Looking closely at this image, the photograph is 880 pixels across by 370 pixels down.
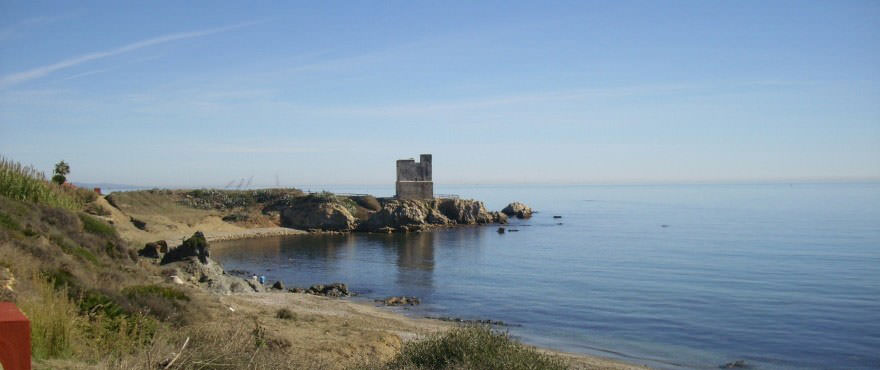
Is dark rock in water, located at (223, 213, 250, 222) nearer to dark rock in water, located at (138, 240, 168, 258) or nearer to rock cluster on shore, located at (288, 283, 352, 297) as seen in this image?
dark rock in water, located at (138, 240, 168, 258)

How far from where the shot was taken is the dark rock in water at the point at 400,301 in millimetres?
29625

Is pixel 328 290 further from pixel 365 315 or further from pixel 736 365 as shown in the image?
pixel 736 365

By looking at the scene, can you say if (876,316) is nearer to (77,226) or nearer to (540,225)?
(77,226)

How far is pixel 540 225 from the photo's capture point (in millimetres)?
85500

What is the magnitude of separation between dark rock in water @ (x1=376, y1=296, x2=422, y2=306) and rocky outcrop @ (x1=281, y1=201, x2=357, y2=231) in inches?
1819

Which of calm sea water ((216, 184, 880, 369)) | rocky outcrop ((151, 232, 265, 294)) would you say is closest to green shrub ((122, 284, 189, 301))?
rocky outcrop ((151, 232, 265, 294))

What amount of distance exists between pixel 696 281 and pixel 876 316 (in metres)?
10.1

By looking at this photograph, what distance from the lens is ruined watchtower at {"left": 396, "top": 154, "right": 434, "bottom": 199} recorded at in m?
91.9

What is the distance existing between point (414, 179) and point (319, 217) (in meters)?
19.2

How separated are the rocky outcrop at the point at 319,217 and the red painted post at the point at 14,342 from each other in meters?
71.8

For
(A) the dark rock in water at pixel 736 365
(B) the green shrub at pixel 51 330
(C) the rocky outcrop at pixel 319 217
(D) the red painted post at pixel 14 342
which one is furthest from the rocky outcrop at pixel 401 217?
(D) the red painted post at pixel 14 342

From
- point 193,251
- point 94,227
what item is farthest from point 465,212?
point 94,227

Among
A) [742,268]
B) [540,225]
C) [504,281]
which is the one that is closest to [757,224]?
[540,225]

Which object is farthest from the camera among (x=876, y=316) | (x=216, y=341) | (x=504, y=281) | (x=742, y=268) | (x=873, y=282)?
(x=742, y=268)
